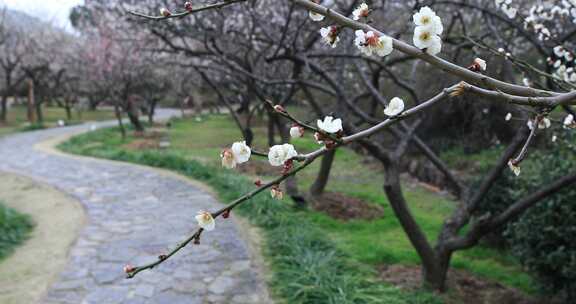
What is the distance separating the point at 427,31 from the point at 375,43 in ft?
0.48

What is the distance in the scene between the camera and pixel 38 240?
5.60 metres

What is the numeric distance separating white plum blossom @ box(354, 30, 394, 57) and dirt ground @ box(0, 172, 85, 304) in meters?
3.69

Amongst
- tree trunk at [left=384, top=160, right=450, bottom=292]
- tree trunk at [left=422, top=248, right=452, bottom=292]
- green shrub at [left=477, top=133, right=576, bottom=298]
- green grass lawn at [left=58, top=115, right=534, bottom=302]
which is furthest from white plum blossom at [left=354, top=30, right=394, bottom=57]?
green grass lawn at [left=58, top=115, right=534, bottom=302]

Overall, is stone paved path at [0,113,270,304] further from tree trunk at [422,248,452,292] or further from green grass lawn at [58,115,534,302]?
tree trunk at [422,248,452,292]

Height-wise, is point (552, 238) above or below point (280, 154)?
below

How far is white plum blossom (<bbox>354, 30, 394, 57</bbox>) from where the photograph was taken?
1.35 meters

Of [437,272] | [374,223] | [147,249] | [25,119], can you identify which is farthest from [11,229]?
[25,119]

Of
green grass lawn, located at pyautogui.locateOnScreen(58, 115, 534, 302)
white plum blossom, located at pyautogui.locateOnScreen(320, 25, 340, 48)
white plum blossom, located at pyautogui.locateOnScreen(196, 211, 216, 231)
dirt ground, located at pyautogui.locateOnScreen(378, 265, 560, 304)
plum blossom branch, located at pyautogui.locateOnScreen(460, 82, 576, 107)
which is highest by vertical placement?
white plum blossom, located at pyautogui.locateOnScreen(320, 25, 340, 48)

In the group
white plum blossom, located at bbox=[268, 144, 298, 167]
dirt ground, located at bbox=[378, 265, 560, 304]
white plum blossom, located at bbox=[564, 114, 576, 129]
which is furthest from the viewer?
dirt ground, located at bbox=[378, 265, 560, 304]

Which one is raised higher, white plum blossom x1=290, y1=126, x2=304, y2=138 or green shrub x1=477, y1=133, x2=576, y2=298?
white plum blossom x1=290, y1=126, x2=304, y2=138

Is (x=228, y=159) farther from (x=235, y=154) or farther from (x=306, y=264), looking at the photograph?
(x=306, y=264)

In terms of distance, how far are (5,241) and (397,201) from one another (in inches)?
167

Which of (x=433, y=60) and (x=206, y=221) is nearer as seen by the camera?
(x=433, y=60)

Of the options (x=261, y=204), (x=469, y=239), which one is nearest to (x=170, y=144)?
(x=261, y=204)
